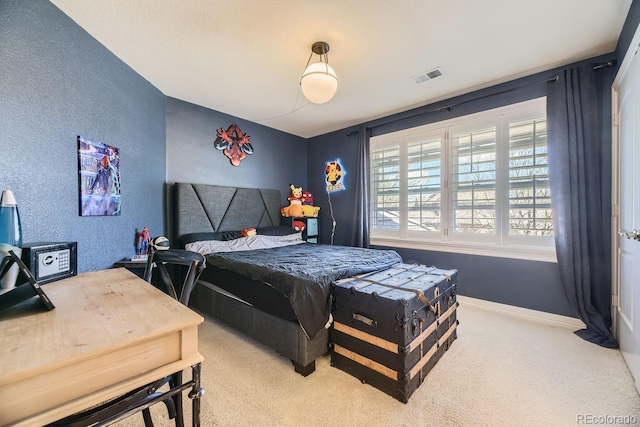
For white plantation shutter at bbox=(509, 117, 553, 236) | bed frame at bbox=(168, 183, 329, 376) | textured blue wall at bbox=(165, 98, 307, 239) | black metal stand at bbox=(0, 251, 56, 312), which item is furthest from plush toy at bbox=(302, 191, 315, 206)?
black metal stand at bbox=(0, 251, 56, 312)

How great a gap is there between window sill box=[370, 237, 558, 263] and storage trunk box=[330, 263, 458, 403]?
1.29 m

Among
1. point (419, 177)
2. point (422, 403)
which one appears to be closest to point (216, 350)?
point (422, 403)

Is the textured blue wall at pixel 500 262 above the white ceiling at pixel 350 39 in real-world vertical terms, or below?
below

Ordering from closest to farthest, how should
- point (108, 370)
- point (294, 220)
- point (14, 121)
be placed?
point (108, 370), point (14, 121), point (294, 220)

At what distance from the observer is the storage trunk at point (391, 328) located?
1.56 metres

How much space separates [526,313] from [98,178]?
14.1 ft

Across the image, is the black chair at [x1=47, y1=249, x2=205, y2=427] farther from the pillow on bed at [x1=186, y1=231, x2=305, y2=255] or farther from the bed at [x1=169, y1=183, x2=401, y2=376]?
the pillow on bed at [x1=186, y1=231, x2=305, y2=255]

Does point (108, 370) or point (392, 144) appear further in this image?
point (392, 144)

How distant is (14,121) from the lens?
57.9 inches

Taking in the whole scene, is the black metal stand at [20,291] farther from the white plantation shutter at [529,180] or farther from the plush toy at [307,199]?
the plush toy at [307,199]

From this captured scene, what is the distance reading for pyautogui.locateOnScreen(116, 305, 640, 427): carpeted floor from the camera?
4.65 ft

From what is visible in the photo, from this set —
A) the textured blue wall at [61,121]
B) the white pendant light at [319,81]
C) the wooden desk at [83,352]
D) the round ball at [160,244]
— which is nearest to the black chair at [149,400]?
the wooden desk at [83,352]

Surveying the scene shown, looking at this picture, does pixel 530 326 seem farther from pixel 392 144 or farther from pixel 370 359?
pixel 392 144

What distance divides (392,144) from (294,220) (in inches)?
79.1
